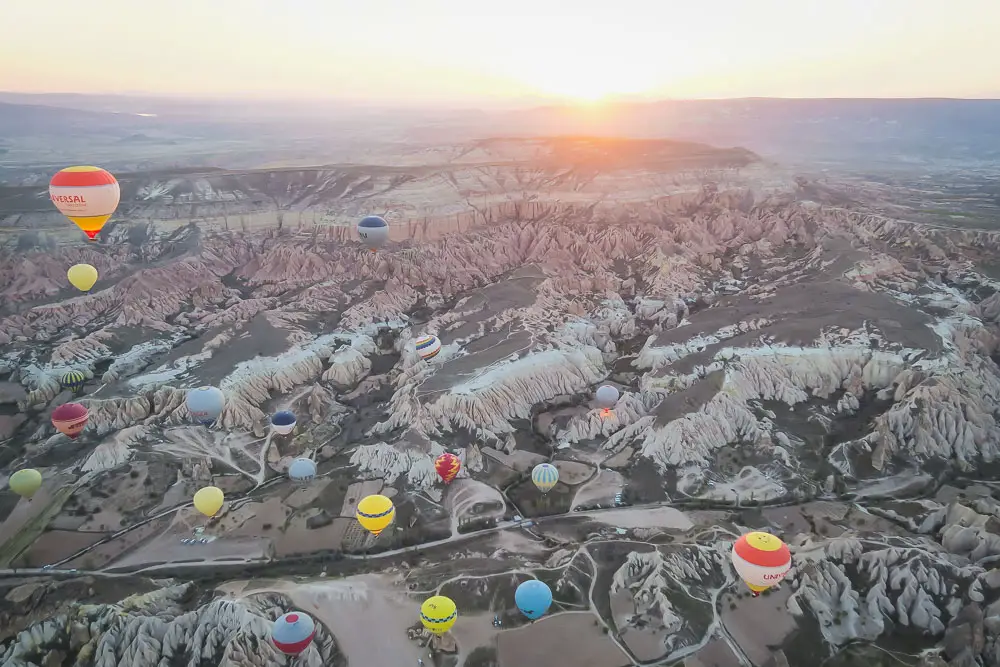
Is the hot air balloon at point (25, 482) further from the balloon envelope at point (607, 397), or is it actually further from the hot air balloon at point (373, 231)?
the balloon envelope at point (607, 397)

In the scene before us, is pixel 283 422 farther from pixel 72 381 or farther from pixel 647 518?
pixel 647 518

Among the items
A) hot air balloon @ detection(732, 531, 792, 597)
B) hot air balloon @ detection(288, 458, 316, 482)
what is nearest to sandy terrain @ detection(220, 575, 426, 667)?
hot air balloon @ detection(288, 458, 316, 482)

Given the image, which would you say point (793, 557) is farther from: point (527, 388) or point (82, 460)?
point (82, 460)

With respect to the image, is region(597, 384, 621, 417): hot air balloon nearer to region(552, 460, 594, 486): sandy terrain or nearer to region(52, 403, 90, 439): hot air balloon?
region(552, 460, 594, 486): sandy terrain

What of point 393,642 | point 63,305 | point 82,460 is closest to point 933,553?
point 393,642

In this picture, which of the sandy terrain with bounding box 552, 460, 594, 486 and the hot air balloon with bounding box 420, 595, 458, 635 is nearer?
the hot air balloon with bounding box 420, 595, 458, 635

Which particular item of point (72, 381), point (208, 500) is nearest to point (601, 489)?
point (208, 500)

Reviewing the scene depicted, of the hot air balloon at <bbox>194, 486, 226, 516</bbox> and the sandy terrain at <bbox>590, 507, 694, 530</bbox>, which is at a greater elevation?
the hot air balloon at <bbox>194, 486, 226, 516</bbox>

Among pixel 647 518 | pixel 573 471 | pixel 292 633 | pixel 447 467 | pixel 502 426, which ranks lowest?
pixel 647 518
